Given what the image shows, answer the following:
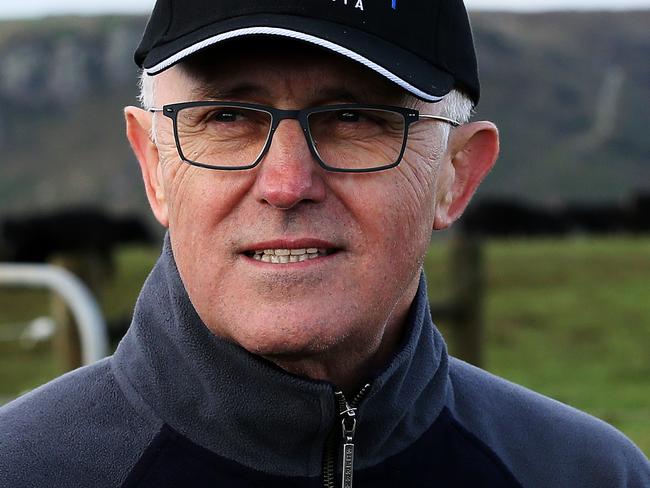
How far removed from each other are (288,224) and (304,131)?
0.48 feet

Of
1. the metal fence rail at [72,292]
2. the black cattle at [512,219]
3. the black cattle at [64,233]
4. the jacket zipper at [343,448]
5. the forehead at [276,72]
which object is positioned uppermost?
the forehead at [276,72]

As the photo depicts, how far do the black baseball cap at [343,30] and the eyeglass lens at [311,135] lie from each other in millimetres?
88

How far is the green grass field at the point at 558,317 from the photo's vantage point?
33.2 ft

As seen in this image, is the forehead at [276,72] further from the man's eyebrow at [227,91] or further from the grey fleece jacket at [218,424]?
the grey fleece jacket at [218,424]

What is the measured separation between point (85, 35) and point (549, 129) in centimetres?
1540

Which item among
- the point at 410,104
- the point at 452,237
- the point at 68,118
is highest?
the point at 410,104

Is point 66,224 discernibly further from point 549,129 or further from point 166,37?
point 166,37

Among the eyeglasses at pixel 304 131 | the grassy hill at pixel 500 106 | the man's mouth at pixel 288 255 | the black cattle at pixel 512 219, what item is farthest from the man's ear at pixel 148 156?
the grassy hill at pixel 500 106

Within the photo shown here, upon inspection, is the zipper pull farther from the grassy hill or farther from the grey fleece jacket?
the grassy hill

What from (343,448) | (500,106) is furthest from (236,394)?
(500,106)

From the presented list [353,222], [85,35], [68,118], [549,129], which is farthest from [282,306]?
[85,35]

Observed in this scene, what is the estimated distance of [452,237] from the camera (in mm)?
7348

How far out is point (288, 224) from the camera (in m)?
1.70

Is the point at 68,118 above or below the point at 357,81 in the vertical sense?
below
